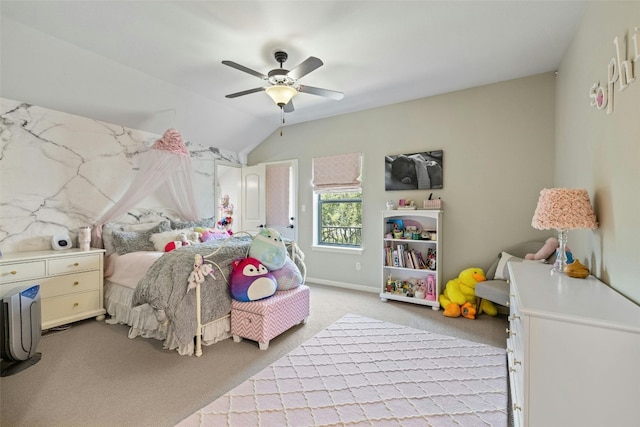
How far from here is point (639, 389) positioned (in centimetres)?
102

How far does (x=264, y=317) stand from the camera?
2.60 meters

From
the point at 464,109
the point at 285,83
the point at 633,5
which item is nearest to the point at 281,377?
the point at 285,83

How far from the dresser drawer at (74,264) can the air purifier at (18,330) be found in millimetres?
621

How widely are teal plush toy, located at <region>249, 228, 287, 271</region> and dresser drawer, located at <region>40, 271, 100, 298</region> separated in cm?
192

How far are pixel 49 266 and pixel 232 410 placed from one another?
2548mm

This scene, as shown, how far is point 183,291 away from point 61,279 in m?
1.61

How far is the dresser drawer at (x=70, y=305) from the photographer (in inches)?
114

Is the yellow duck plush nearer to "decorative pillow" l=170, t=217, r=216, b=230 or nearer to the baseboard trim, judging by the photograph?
the baseboard trim

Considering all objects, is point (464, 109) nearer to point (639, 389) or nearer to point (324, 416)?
point (639, 389)

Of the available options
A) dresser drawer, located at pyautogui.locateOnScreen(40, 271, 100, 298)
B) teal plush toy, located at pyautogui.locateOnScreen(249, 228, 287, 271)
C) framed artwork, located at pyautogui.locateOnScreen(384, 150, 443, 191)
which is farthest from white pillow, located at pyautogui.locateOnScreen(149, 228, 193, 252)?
framed artwork, located at pyautogui.locateOnScreen(384, 150, 443, 191)

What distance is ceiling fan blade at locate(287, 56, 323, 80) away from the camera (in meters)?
2.32

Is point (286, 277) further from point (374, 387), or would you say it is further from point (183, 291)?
point (374, 387)

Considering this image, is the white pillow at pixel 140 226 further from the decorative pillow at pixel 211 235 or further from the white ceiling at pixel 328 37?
the white ceiling at pixel 328 37

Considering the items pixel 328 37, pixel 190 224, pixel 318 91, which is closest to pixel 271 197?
pixel 190 224
